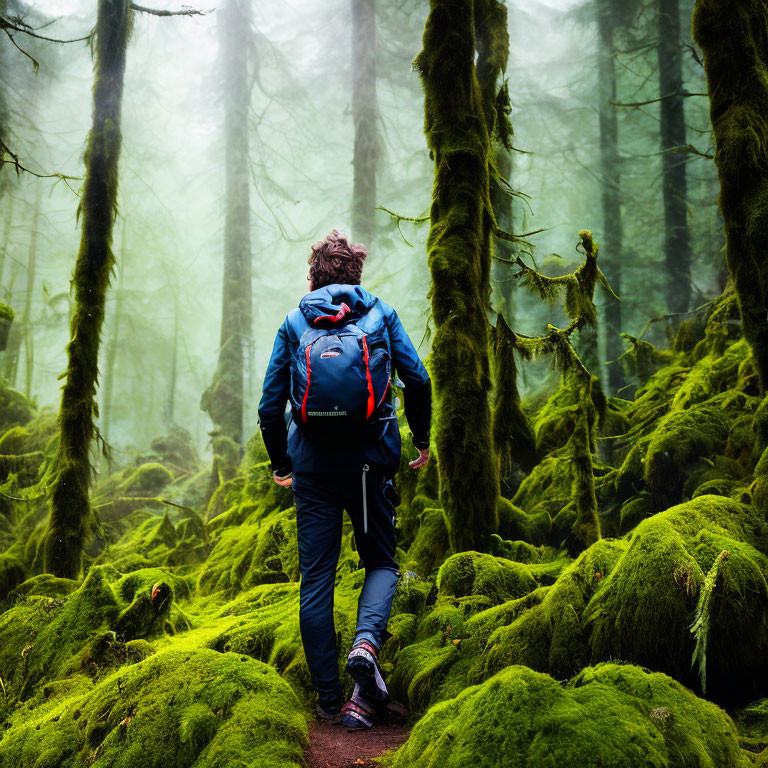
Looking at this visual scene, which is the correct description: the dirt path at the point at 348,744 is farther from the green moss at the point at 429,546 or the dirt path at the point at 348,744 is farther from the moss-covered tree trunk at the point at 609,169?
the moss-covered tree trunk at the point at 609,169

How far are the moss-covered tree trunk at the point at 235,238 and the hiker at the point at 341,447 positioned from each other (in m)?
10.9

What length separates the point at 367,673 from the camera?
2652 mm

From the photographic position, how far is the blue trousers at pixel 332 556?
282cm

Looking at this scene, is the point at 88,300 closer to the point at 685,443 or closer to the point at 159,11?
the point at 159,11

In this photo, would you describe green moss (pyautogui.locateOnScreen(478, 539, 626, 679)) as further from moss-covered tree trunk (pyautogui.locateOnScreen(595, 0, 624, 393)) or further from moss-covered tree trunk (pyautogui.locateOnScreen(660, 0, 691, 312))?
moss-covered tree trunk (pyautogui.locateOnScreen(595, 0, 624, 393))

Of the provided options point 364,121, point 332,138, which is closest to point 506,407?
point 364,121

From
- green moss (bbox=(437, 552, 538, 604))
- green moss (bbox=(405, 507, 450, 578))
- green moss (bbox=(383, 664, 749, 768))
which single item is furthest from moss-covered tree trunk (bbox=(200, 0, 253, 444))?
green moss (bbox=(383, 664, 749, 768))

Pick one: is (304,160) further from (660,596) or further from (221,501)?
(660,596)

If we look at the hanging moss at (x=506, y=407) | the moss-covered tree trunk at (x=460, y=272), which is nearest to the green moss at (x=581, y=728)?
the moss-covered tree trunk at (x=460, y=272)

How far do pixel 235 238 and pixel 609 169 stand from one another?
36.0 feet

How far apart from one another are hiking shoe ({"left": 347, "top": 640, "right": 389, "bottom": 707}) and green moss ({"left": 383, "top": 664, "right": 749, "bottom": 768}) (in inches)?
23.6

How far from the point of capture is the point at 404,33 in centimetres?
1625

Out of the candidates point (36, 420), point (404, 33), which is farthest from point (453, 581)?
point (404, 33)

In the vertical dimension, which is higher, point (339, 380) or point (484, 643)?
point (339, 380)
